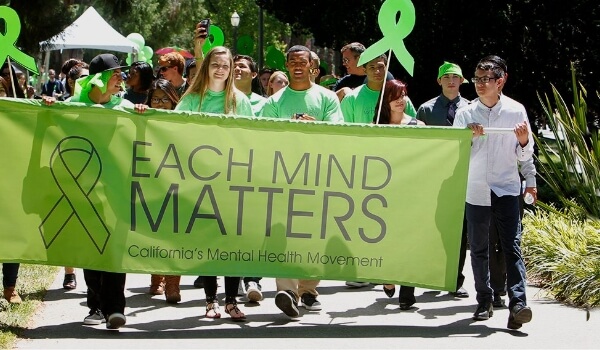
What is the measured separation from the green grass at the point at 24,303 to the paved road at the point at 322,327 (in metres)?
0.08

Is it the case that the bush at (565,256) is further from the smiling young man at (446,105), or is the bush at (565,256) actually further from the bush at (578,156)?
the smiling young man at (446,105)

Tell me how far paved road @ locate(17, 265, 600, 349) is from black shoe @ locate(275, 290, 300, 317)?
81mm

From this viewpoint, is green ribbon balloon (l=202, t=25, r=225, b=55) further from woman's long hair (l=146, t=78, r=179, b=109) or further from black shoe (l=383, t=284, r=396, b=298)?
black shoe (l=383, t=284, r=396, b=298)

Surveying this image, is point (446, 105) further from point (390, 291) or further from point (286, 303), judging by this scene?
point (286, 303)

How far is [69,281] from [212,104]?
2.56 meters

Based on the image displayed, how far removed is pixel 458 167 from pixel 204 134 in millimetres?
1761

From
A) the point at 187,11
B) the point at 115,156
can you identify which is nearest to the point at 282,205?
the point at 115,156

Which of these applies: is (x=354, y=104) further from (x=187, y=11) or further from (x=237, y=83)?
(x=187, y=11)

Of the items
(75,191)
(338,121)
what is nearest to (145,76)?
(338,121)

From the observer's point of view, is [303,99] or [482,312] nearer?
[482,312]

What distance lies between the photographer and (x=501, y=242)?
8.38m

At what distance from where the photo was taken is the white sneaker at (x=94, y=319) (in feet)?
26.7

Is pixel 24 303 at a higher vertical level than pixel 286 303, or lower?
lower

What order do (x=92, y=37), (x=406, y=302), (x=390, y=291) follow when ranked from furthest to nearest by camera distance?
1. (x=92, y=37)
2. (x=390, y=291)
3. (x=406, y=302)
